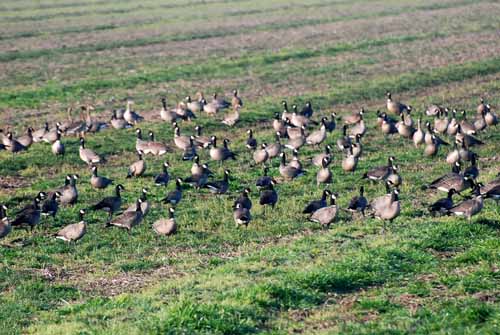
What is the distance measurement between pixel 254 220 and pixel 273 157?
706 centimetres

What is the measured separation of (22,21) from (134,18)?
915cm

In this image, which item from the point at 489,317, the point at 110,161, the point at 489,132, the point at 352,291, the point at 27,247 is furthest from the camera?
the point at 489,132

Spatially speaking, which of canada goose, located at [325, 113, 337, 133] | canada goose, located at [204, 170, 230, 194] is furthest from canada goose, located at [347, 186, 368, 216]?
canada goose, located at [325, 113, 337, 133]

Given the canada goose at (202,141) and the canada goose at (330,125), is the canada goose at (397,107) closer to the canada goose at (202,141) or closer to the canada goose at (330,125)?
the canada goose at (330,125)

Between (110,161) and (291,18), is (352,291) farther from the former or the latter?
(291,18)

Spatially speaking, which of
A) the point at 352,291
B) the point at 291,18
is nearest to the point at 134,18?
the point at 291,18

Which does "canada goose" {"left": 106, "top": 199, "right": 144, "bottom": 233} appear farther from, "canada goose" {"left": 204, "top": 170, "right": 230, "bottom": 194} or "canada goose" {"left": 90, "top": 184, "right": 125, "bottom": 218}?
"canada goose" {"left": 204, "top": 170, "right": 230, "bottom": 194}

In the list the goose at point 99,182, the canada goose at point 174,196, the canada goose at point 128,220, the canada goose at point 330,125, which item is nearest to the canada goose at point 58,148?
the goose at point 99,182

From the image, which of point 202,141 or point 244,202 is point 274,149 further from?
point 244,202

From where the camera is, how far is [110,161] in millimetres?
28359

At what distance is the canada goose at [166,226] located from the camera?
19.6 m

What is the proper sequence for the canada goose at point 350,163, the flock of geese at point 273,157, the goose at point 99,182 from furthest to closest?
the canada goose at point 350,163 → the goose at point 99,182 → the flock of geese at point 273,157

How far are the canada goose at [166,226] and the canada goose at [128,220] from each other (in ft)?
1.70

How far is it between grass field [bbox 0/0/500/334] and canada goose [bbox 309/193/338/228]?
0.25 metres
